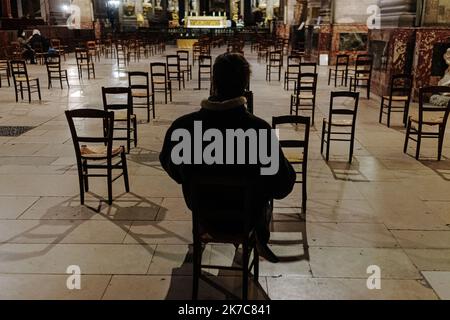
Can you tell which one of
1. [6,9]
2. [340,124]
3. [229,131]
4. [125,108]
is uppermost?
[6,9]

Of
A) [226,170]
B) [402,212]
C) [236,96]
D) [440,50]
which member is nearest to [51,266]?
[226,170]

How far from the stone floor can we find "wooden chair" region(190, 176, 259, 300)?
0.42 m

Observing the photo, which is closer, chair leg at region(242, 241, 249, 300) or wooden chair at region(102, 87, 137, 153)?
chair leg at region(242, 241, 249, 300)

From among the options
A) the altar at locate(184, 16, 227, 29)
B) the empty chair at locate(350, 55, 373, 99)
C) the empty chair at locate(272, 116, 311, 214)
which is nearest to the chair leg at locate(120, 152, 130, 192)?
the empty chair at locate(272, 116, 311, 214)

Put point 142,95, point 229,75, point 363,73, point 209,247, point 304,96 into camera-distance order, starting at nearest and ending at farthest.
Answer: point 229,75, point 209,247, point 142,95, point 304,96, point 363,73

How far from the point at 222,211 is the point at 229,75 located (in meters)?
0.76

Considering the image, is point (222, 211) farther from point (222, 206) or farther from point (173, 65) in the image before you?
point (173, 65)

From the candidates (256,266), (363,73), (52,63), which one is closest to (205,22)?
(52,63)

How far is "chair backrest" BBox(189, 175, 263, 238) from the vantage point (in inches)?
104

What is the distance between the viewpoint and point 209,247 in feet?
12.6

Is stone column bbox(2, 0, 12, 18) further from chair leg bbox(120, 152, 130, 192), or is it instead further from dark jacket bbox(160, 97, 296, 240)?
dark jacket bbox(160, 97, 296, 240)

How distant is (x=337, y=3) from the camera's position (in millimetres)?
17031

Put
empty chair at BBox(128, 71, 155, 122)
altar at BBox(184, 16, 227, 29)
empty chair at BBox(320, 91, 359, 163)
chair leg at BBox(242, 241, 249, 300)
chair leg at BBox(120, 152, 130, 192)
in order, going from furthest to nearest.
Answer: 1. altar at BBox(184, 16, 227, 29)
2. empty chair at BBox(128, 71, 155, 122)
3. empty chair at BBox(320, 91, 359, 163)
4. chair leg at BBox(120, 152, 130, 192)
5. chair leg at BBox(242, 241, 249, 300)
